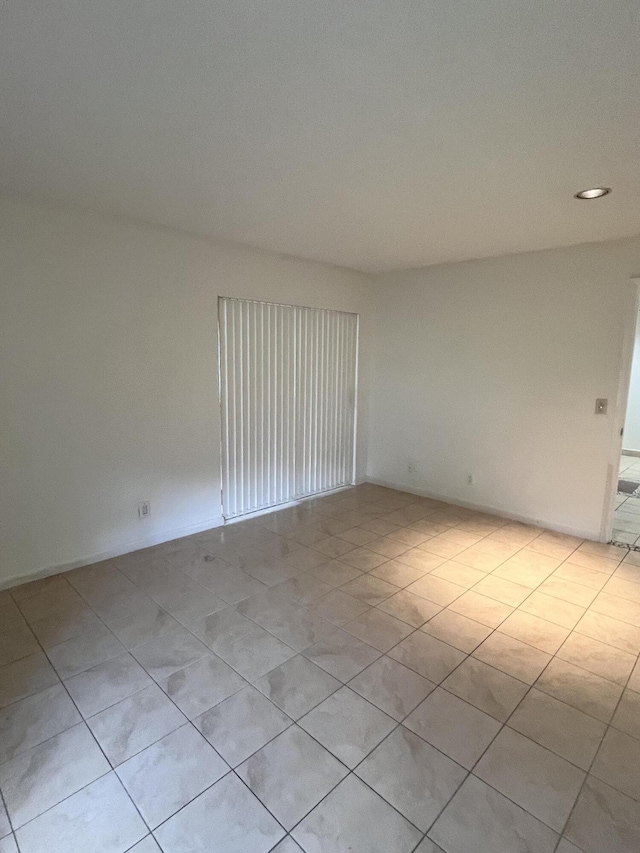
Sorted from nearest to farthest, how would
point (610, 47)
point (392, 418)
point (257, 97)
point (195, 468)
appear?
point (610, 47)
point (257, 97)
point (195, 468)
point (392, 418)

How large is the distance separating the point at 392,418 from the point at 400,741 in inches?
146

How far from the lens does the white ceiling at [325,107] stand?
1270mm

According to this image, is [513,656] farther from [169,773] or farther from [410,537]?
[169,773]

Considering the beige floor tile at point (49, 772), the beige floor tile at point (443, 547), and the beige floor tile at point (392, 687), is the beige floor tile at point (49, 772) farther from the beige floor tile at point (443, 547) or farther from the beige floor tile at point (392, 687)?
the beige floor tile at point (443, 547)

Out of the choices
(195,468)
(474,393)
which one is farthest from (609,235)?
(195,468)

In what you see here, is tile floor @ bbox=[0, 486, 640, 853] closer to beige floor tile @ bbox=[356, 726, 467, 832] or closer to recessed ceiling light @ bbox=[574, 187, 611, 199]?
beige floor tile @ bbox=[356, 726, 467, 832]

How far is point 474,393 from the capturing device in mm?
4445

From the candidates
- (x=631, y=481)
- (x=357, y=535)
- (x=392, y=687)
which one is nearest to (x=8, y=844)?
(x=392, y=687)

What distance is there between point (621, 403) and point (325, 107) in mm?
3194

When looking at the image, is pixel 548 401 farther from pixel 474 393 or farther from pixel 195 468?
pixel 195 468

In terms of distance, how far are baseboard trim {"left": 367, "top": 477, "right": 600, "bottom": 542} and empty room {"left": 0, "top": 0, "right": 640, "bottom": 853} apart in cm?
3

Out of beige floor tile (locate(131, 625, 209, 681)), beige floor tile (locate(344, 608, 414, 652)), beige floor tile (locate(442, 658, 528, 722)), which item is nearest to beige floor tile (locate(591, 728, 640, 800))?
beige floor tile (locate(442, 658, 528, 722))

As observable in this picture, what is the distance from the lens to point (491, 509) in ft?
14.5

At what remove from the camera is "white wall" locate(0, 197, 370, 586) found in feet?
9.30
